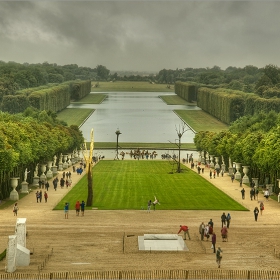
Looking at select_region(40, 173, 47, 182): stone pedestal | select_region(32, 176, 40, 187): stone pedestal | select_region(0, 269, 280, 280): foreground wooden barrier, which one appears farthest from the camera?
select_region(40, 173, 47, 182): stone pedestal

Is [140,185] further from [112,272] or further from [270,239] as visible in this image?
[112,272]

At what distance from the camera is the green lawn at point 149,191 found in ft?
155

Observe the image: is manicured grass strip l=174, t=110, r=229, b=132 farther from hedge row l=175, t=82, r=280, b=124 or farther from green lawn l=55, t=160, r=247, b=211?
green lawn l=55, t=160, r=247, b=211

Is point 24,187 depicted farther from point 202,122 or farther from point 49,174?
point 202,122

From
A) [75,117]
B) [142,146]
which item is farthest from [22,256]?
[75,117]

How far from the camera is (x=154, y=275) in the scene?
84.3ft

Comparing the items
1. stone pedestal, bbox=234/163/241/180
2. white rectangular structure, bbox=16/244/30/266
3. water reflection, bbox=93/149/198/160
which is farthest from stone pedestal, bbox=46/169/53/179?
white rectangular structure, bbox=16/244/30/266

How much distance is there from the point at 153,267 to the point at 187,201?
70.0ft

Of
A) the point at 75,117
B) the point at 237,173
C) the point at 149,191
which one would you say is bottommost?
the point at 149,191

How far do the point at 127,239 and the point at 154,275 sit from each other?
8.59 metres

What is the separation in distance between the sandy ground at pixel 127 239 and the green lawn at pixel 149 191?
225cm

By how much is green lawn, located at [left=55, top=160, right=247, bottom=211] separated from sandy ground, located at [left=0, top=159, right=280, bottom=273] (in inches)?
88.8

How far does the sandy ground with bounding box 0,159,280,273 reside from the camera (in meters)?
28.9

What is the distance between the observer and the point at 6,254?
2828 centimetres
